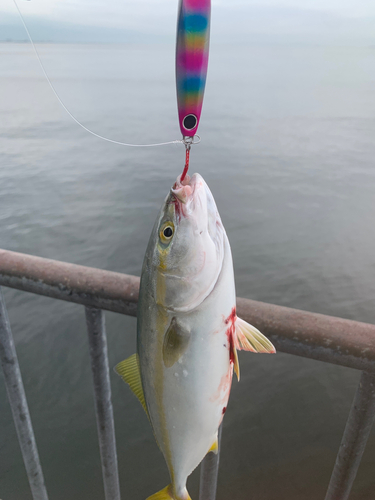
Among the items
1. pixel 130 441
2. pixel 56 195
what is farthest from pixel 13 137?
pixel 130 441

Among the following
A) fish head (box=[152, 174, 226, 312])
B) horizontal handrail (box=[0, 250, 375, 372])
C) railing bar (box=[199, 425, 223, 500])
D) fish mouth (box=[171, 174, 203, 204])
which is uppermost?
fish mouth (box=[171, 174, 203, 204])

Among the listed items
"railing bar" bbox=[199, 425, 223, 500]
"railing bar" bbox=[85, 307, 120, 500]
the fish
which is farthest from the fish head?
"railing bar" bbox=[199, 425, 223, 500]

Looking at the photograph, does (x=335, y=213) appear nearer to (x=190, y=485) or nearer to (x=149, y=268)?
(x=190, y=485)

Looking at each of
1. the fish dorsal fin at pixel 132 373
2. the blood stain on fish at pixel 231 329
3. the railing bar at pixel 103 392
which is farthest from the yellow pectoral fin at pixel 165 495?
the blood stain on fish at pixel 231 329

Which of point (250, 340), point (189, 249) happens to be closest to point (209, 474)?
point (250, 340)

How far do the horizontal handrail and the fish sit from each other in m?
0.21

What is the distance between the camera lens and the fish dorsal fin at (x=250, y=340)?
1.12 meters

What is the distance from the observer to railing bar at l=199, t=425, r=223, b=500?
170 cm

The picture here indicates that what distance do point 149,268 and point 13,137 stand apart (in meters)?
23.4

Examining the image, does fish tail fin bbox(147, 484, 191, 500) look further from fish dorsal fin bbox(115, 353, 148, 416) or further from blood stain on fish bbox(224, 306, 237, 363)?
blood stain on fish bbox(224, 306, 237, 363)

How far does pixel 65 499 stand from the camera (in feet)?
15.0

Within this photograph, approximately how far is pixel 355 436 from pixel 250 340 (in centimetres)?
71

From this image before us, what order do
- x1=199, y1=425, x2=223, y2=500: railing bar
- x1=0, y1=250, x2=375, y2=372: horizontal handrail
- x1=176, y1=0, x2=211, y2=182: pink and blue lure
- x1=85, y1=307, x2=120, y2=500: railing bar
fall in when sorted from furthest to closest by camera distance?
x1=199, y1=425, x2=223, y2=500: railing bar
x1=85, y1=307, x2=120, y2=500: railing bar
x1=0, y1=250, x2=375, y2=372: horizontal handrail
x1=176, y1=0, x2=211, y2=182: pink and blue lure

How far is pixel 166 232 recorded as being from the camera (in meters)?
1.18
